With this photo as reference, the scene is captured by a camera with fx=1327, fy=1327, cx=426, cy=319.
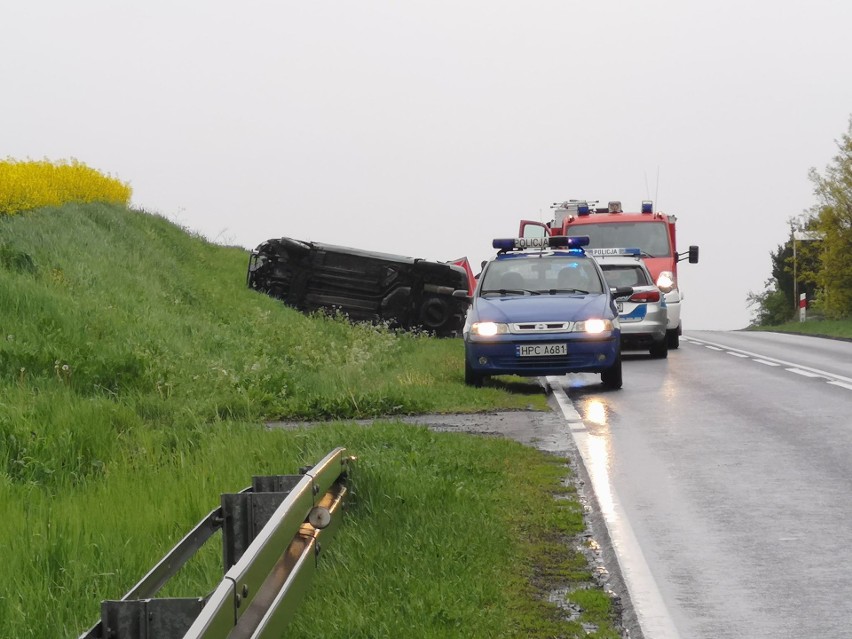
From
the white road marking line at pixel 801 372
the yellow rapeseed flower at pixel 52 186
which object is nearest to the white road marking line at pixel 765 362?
the white road marking line at pixel 801 372

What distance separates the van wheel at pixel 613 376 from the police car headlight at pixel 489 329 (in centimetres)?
147

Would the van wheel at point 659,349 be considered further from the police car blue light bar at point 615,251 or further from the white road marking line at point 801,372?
the white road marking line at point 801,372

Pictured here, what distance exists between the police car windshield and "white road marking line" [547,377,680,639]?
581 centimetres

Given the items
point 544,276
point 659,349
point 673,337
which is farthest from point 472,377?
point 673,337

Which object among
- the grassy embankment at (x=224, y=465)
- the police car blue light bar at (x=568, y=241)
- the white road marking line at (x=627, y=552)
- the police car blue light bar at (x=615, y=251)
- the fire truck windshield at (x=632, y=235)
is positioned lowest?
the white road marking line at (x=627, y=552)

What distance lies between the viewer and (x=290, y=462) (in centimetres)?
891

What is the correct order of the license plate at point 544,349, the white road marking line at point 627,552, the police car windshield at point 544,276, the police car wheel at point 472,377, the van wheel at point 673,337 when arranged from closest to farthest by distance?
the white road marking line at point 627,552, the license plate at point 544,349, the police car wheel at point 472,377, the police car windshield at point 544,276, the van wheel at point 673,337

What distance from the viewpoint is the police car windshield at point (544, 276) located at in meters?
17.4

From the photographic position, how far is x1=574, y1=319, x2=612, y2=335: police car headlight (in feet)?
52.6

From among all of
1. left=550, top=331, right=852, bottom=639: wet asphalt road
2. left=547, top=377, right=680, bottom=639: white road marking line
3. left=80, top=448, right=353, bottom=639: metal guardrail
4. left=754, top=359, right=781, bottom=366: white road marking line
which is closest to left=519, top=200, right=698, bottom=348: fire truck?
left=754, top=359, right=781, bottom=366: white road marking line

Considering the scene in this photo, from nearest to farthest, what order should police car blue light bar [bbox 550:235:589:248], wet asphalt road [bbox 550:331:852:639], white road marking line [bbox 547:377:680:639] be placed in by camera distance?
1. white road marking line [bbox 547:377:680:639]
2. wet asphalt road [bbox 550:331:852:639]
3. police car blue light bar [bbox 550:235:589:248]

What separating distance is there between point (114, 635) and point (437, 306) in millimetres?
24969

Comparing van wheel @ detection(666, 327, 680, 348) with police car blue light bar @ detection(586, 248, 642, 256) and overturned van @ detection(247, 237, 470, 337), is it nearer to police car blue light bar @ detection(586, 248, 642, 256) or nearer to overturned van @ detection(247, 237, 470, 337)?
police car blue light bar @ detection(586, 248, 642, 256)

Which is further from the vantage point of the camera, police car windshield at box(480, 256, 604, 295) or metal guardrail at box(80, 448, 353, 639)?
police car windshield at box(480, 256, 604, 295)
